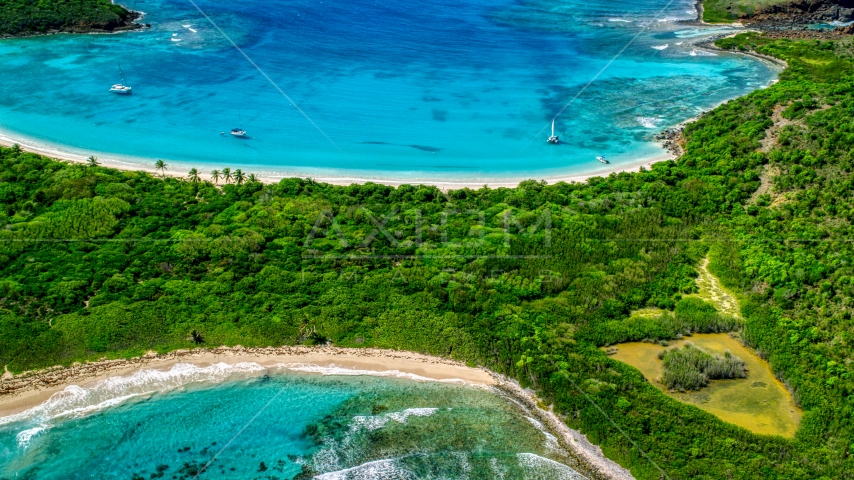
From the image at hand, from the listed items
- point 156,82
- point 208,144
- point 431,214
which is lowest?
point 431,214

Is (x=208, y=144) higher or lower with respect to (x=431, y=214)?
higher

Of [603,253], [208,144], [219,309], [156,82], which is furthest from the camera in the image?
[156,82]

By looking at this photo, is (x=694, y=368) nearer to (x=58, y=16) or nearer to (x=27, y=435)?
(x=27, y=435)

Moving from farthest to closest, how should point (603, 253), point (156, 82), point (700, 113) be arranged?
point (156, 82) < point (700, 113) < point (603, 253)

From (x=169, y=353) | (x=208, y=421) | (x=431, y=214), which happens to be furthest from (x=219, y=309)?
(x=431, y=214)

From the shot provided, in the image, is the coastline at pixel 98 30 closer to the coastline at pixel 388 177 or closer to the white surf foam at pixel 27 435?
the coastline at pixel 388 177

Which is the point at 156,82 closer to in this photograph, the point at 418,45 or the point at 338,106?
the point at 338,106

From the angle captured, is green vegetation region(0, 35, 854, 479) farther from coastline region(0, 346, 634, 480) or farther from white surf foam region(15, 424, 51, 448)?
white surf foam region(15, 424, 51, 448)

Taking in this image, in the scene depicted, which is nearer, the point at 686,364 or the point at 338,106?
the point at 686,364
